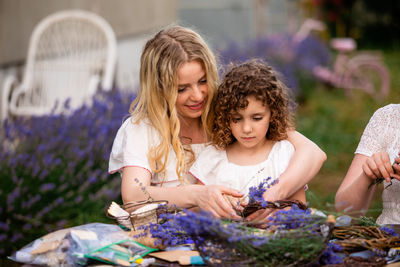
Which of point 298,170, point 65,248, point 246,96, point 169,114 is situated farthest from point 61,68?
point 65,248

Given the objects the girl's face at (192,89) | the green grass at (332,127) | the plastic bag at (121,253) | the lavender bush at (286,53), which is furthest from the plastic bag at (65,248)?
the lavender bush at (286,53)

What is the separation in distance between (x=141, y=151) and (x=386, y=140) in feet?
3.13

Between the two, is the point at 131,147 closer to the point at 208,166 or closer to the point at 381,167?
the point at 208,166

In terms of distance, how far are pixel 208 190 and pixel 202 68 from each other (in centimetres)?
62

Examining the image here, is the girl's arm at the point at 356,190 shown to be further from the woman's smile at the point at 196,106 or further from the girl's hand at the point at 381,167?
the woman's smile at the point at 196,106

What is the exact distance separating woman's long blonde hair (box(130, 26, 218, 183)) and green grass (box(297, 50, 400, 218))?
2213 mm

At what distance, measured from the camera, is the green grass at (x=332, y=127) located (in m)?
5.15

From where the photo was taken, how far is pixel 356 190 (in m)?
2.11

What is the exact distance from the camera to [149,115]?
7.55 ft

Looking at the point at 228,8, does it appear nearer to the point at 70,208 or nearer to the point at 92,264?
the point at 70,208

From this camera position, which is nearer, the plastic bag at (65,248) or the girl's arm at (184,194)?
the plastic bag at (65,248)

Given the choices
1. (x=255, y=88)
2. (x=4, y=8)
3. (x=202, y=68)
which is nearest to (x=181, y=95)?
(x=202, y=68)

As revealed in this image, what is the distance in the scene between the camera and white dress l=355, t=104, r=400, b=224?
84.4 inches

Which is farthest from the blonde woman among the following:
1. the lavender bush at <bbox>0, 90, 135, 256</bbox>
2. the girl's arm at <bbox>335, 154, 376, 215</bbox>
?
the lavender bush at <bbox>0, 90, 135, 256</bbox>
